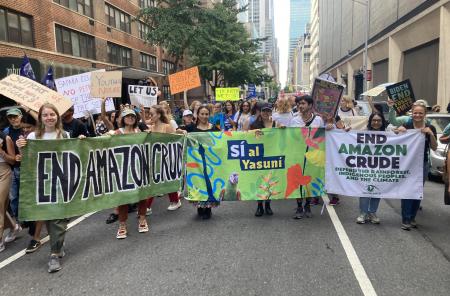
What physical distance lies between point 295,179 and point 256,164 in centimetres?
66

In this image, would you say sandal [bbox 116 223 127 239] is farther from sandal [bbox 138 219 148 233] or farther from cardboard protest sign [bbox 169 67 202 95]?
cardboard protest sign [bbox 169 67 202 95]

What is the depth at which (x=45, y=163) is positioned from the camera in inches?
191

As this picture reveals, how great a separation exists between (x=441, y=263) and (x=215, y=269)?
2.54m

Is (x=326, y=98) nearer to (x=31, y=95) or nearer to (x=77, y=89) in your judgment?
(x=31, y=95)

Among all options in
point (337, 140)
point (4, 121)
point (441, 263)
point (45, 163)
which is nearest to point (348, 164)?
point (337, 140)

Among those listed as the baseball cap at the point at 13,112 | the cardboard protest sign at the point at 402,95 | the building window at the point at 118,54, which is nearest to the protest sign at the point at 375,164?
the cardboard protest sign at the point at 402,95

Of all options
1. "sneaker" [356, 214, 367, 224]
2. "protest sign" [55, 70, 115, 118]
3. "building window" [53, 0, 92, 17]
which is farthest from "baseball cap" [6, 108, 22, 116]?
"building window" [53, 0, 92, 17]

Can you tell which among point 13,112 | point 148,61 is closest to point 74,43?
point 148,61

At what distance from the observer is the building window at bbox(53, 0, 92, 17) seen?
2256cm

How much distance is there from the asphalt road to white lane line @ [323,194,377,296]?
5 centimetres

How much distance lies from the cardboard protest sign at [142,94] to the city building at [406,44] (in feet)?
45.6

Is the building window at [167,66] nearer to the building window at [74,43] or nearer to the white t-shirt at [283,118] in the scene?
the building window at [74,43]

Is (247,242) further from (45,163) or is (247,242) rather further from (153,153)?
(45,163)

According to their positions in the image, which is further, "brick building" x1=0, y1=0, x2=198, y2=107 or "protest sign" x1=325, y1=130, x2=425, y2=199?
"brick building" x1=0, y1=0, x2=198, y2=107
